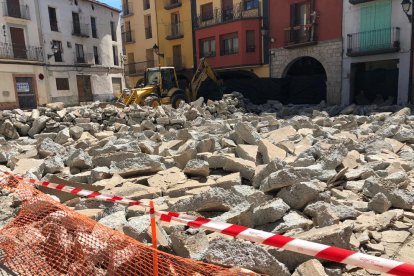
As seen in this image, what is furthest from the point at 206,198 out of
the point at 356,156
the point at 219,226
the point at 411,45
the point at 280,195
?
the point at 411,45

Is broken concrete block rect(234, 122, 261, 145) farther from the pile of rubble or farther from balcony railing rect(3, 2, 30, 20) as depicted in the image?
balcony railing rect(3, 2, 30, 20)

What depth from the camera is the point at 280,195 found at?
4348mm

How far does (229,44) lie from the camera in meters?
23.7

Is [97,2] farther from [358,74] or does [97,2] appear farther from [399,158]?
[399,158]

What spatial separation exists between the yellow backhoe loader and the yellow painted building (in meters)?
8.82

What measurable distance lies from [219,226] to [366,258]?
35.4 inches

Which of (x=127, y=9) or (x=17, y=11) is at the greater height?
(x=127, y=9)

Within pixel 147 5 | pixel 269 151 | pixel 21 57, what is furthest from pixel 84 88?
pixel 269 151

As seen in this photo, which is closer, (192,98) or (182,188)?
(182,188)

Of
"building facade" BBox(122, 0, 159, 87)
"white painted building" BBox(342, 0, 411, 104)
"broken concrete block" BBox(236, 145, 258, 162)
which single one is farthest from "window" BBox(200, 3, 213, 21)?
"broken concrete block" BBox(236, 145, 258, 162)

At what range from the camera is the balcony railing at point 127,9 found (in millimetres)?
31694

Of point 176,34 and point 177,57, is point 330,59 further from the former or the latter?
point 176,34

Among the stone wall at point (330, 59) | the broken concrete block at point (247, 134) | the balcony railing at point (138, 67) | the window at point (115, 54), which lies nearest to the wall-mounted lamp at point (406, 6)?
the stone wall at point (330, 59)

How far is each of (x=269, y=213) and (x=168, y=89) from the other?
523 inches
